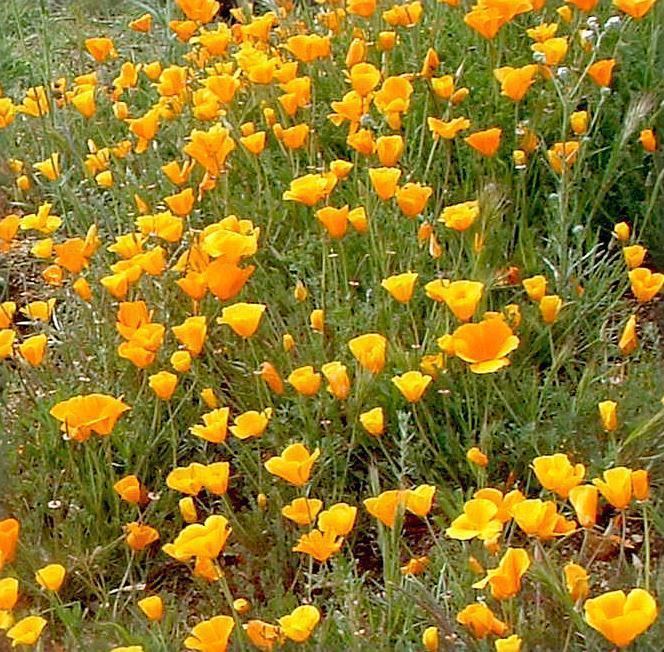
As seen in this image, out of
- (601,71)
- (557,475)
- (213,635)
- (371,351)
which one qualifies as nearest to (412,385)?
(371,351)

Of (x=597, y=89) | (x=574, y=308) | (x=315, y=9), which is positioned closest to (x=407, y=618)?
(x=574, y=308)

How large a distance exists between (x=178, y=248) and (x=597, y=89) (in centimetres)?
110

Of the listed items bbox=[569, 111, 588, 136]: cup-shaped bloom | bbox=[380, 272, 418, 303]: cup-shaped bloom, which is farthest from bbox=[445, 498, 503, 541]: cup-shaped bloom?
bbox=[569, 111, 588, 136]: cup-shaped bloom

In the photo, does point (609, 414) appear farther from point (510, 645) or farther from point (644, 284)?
point (510, 645)

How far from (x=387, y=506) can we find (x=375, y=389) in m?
0.57

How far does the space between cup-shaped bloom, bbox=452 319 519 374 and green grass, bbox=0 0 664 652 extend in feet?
0.49

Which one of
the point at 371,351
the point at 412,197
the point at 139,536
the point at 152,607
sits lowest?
the point at 139,536

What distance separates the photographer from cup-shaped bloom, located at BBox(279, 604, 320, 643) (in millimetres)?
1531

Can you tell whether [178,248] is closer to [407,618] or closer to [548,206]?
[548,206]

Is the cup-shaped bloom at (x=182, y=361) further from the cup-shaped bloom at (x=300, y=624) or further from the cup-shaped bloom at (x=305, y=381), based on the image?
the cup-shaped bloom at (x=300, y=624)

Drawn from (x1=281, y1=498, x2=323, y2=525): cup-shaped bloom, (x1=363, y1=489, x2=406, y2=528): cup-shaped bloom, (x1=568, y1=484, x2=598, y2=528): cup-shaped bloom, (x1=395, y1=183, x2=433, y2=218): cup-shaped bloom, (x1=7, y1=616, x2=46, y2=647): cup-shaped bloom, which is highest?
(x1=395, y1=183, x2=433, y2=218): cup-shaped bloom

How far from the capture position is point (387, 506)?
1.66 m

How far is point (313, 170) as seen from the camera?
2.68 metres

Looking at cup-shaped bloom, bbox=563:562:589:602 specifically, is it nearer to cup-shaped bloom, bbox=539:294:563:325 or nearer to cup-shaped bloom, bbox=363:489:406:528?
cup-shaped bloom, bbox=363:489:406:528
